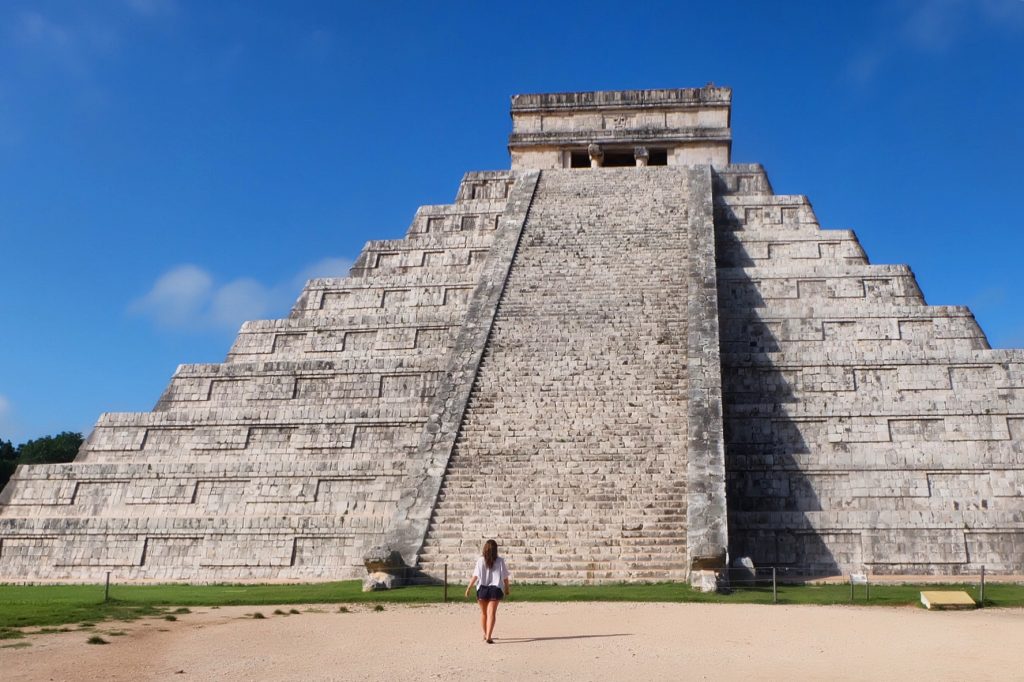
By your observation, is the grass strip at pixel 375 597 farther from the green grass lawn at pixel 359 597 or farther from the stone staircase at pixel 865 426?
the stone staircase at pixel 865 426

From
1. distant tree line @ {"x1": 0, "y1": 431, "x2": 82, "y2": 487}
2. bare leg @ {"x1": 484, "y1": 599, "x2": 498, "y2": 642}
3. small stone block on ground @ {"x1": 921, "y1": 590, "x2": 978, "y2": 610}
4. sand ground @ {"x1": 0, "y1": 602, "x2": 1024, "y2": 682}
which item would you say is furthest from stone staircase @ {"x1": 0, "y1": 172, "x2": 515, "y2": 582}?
distant tree line @ {"x1": 0, "y1": 431, "x2": 82, "y2": 487}

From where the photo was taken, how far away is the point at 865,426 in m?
14.8

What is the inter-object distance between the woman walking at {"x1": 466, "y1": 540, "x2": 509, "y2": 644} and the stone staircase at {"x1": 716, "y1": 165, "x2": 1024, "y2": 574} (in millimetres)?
6142

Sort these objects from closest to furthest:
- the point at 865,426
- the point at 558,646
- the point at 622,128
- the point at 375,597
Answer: the point at 558,646
the point at 375,597
the point at 865,426
the point at 622,128

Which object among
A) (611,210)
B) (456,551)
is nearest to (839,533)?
(456,551)

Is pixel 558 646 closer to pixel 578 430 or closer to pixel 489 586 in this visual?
pixel 489 586

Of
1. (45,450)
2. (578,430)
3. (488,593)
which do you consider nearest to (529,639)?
(488,593)

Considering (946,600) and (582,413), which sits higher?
(582,413)

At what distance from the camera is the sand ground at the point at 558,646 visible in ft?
20.6

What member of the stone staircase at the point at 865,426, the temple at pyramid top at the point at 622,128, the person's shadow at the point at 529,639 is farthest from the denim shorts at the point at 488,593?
the temple at pyramid top at the point at 622,128

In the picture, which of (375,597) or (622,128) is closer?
(375,597)

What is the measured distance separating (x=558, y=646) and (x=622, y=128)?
19078 mm

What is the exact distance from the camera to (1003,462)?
14.1 metres

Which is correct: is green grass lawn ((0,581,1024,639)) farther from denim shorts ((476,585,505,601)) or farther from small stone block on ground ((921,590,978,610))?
denim shorts ((476,585,505,601))
